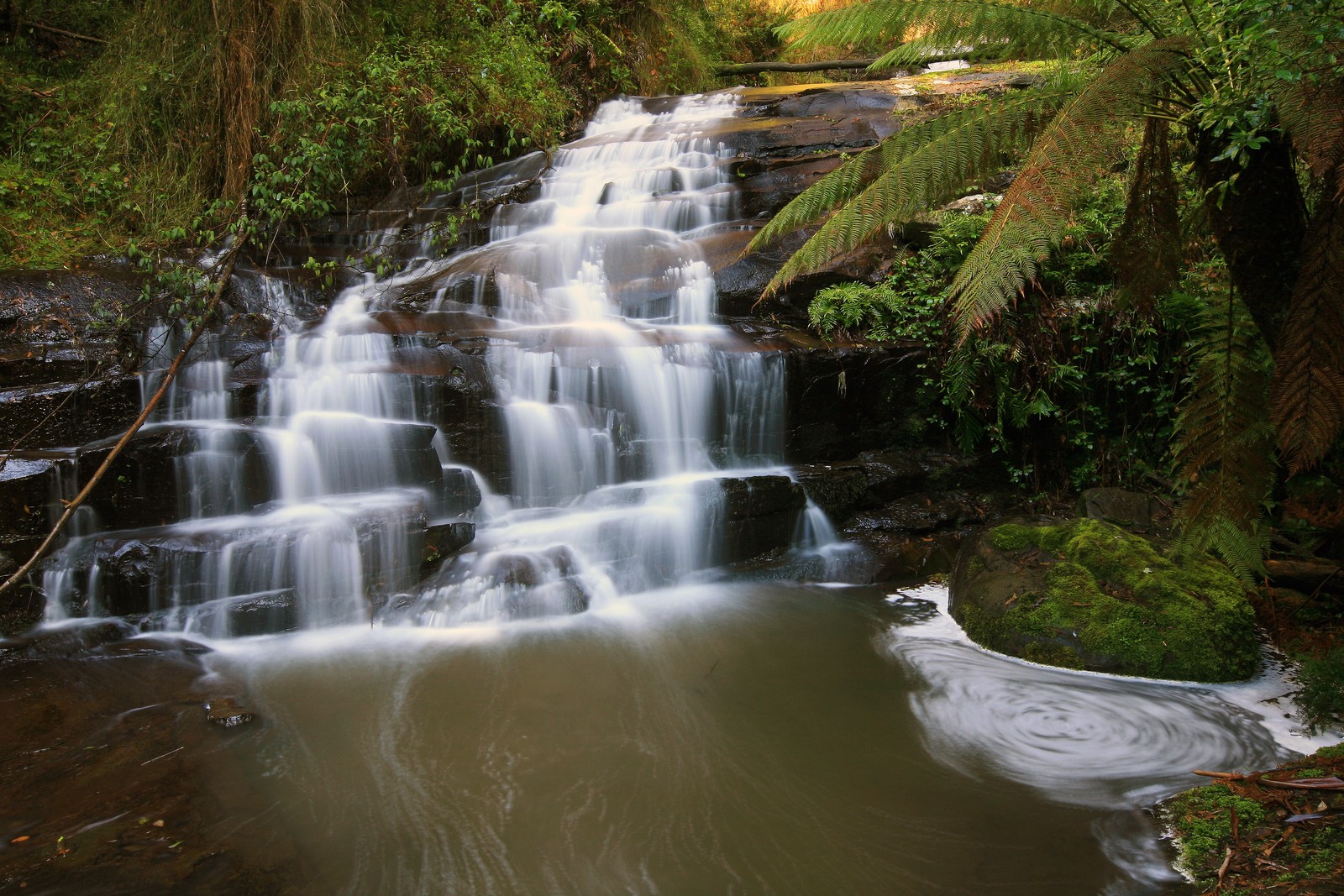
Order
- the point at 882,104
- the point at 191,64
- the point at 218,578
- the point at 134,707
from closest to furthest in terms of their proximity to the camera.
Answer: the point at 134,707 < the point at 218,578 < the point at 191,64 < the point at 882,104

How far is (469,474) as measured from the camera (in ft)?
20.2

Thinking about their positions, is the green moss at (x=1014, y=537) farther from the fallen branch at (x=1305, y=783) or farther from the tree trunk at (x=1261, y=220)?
the tree trunk at (x=1261, y=220)

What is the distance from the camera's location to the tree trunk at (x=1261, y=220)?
2547mm

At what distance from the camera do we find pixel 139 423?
528 centimetres

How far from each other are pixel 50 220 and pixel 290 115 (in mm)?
2344

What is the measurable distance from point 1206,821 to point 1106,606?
182 centimetres

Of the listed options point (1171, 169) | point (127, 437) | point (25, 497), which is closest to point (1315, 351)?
point (1171, 169)

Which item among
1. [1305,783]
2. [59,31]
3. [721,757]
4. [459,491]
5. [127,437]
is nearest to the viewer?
[1305,783]

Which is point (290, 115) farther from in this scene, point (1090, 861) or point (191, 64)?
point (1090, 861)

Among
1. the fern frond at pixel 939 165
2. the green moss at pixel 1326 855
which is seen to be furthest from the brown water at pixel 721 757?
the fern frond at pixel 939 165

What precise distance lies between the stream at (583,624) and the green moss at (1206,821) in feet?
0.31

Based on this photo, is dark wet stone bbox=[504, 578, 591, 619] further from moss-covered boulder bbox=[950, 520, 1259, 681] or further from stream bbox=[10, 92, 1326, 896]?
moss-covered boulder bbox=[950, 520, 1259, 681]

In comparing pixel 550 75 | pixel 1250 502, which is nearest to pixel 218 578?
pixel 1250 502

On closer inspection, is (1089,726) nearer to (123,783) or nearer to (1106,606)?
(1106,606)
